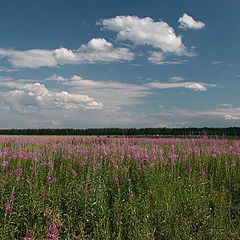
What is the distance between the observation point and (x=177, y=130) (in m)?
54.7

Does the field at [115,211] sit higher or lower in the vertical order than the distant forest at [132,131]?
lower

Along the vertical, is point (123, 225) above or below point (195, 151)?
below

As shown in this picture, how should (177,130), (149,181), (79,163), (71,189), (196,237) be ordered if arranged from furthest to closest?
(177,130) < (79,163) < (149,181) < (71,189) < (196,237)

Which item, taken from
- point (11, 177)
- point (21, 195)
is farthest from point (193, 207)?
point (11, 177)

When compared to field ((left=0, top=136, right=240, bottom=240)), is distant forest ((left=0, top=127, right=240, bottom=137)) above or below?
above

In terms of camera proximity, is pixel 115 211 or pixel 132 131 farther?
pixel 132 131

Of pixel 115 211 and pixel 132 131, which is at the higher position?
pixel 132 131

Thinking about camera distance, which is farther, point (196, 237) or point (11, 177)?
point (11, 177)

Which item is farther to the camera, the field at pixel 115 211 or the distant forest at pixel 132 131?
the distant forest at pixel 132 131

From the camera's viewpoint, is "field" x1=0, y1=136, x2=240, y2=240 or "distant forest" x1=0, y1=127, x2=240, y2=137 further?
"distant forest" x1=0, y1=127, x2=240, y2=137

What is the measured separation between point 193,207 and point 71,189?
243cm

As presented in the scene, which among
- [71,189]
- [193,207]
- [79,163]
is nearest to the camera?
[193,207]

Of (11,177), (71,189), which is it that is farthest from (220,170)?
(11,177)

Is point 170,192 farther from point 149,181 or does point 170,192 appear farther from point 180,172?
point 180,172
